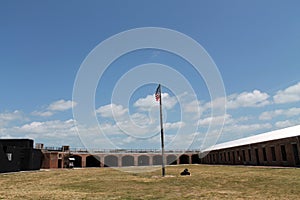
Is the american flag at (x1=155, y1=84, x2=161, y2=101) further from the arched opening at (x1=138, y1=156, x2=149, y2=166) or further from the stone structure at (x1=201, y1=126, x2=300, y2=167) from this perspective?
the arched opening at (x1=138, y1=156, x2=149, y2=166)

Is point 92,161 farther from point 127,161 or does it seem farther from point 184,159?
point 184,159

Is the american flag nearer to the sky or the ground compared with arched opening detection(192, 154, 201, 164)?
nearer to the sky

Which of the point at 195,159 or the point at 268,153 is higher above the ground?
the point at 195,159

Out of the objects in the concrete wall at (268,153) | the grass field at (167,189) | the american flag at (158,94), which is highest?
the american flag at (158,94)

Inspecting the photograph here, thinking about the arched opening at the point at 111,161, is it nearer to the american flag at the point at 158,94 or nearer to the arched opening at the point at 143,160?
the arched opening at the point at 143,160

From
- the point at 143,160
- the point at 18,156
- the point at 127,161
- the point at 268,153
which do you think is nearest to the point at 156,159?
the point at 143,160

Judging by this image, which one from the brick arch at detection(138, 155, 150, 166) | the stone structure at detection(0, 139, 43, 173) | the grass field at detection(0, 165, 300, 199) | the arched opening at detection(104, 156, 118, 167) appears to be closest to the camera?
the grass field at detection(0, 165, 300, 199)

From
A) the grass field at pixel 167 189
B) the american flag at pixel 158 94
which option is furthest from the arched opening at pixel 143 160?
the grass field at pixel 167 189

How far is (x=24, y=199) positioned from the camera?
12.6m

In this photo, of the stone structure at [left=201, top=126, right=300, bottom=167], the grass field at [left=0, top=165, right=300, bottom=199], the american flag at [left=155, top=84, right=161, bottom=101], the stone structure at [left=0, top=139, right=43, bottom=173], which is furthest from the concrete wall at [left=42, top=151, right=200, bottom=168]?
the grass field at [left=0, top=165, right=300, bottom=199]

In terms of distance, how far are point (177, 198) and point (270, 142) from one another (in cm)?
3379

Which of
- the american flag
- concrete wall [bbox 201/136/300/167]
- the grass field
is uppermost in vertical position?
the american flag

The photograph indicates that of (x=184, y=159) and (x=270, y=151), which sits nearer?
(x=270, y=151)

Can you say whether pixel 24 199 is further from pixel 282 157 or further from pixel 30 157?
pixel 30 157
